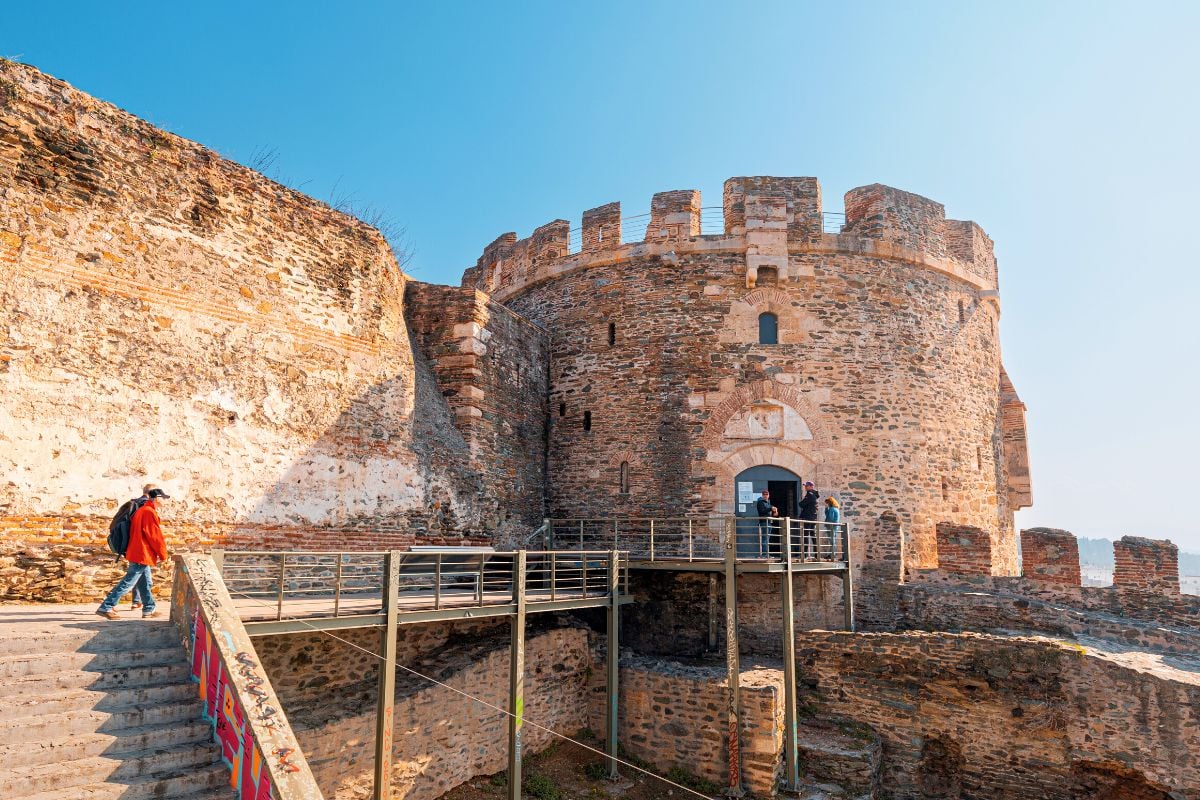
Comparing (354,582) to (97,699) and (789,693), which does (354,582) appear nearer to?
(97,699)

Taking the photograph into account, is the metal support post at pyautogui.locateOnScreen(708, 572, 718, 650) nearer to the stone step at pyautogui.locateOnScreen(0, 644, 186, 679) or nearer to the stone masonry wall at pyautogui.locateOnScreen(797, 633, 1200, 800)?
the stone masonry wall at pyautogui.locateOnScreen(797, 633, 1200, 800)

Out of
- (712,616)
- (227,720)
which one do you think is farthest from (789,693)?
(227,720)

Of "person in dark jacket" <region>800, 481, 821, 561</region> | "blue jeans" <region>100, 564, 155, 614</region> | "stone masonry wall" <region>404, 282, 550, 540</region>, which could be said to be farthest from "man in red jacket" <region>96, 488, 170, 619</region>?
"person in dark jacket" <region>800, 481, 821, 561</region>

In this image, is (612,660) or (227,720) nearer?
(227,720)

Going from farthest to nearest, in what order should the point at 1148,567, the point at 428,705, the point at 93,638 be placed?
the point at 1148,567 < the point at 428,705 < the point at 93,638

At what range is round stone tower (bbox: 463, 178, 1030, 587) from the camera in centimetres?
1391

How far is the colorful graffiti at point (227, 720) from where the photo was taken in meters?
4.38

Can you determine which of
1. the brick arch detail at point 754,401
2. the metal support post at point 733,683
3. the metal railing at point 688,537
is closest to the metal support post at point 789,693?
the metal support post at point 733,683

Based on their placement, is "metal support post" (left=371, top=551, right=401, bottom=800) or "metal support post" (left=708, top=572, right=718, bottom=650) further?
"metal support post" (left=708, top=572, right=718, bottom=650)

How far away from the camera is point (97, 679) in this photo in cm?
510

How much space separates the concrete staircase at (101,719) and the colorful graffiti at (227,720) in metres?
0.07

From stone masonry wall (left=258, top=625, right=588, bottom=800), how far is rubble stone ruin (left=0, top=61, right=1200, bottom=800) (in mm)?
41

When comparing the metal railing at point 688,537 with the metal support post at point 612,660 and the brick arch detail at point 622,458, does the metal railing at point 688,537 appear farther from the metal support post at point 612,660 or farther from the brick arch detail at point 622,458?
the metal support post at point 612,660

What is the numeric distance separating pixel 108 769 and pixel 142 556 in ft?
8.68
